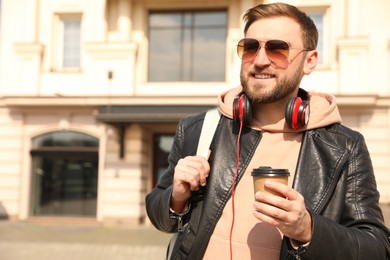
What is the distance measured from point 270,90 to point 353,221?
608 millimetres

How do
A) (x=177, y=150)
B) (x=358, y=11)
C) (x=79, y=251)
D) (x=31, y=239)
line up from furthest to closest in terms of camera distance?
(x=358, y=11)
(x=31, y=239)
(x=79, y=251)
(x=177, y=150)

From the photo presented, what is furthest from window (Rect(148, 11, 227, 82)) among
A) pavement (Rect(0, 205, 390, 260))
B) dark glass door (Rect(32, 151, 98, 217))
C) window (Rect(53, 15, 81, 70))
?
pavement (Rect(0, 205, 390, 260))

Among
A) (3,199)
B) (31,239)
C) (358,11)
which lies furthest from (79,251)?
(358,11)

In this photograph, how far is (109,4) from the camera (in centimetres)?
1323

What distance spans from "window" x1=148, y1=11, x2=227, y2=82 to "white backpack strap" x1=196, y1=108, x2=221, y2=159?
36.3ft

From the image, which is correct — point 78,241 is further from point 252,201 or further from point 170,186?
point 252,201

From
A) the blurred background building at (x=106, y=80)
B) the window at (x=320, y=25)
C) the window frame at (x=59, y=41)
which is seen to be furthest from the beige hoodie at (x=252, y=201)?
the window frame at (x=59, y=41)

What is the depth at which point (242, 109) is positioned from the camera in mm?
1788

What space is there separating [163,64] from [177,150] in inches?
452

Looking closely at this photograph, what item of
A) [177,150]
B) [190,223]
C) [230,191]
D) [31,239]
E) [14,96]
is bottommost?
[31,239]

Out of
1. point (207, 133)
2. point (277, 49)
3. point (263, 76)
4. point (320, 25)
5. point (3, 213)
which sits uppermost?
point (320, 25)

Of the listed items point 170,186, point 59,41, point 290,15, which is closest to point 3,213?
point 59,41

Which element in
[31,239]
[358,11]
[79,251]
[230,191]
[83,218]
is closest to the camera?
[230,191]

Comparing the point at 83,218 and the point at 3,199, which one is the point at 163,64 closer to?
the point at 83,218
